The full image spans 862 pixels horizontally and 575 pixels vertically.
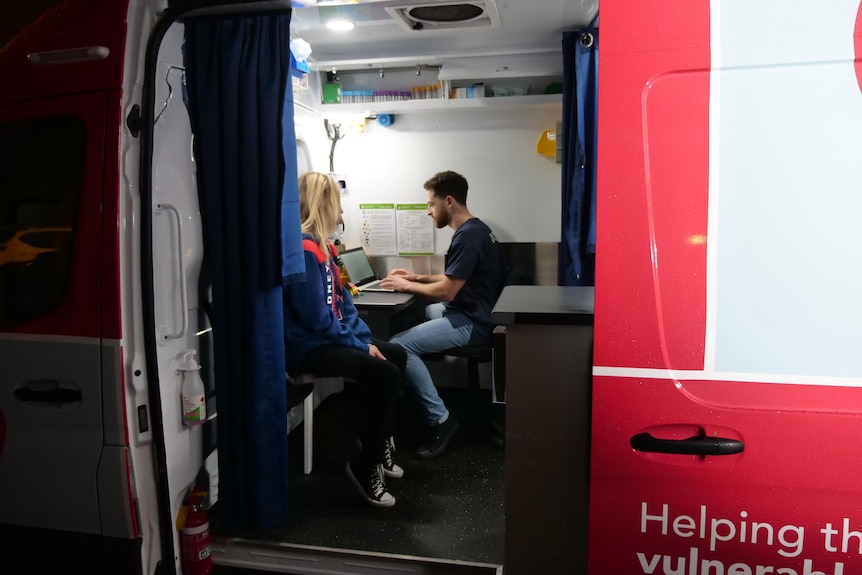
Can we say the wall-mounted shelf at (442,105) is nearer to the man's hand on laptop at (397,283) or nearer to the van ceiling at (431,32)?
the van ceiling at (431,32)

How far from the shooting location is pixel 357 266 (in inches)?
172

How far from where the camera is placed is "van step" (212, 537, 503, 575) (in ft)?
6.76

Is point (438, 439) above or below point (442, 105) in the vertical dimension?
below

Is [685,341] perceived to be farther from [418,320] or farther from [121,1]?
[418,320]

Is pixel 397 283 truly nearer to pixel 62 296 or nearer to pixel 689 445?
pixel 62 296

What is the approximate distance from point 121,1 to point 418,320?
2.98 meters

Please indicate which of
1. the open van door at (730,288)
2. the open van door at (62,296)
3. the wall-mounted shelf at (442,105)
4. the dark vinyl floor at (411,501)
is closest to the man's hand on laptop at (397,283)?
the dark vinyl floor at (411,501)

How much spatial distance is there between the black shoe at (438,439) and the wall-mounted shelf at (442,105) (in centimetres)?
217

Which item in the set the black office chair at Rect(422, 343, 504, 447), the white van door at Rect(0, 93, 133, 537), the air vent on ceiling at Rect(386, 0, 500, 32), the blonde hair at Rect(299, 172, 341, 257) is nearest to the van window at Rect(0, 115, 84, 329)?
the white van door at Rect(0, 93, 133, 537)

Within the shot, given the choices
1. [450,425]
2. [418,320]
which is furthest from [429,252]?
[450,425]

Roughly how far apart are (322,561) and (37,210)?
1597 millimetres

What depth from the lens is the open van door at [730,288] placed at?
1.22 meters

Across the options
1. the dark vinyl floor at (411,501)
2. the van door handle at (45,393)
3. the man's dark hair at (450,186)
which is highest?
the man's dark hair at (450,186)

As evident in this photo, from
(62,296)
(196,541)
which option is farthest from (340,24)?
(196,541)
